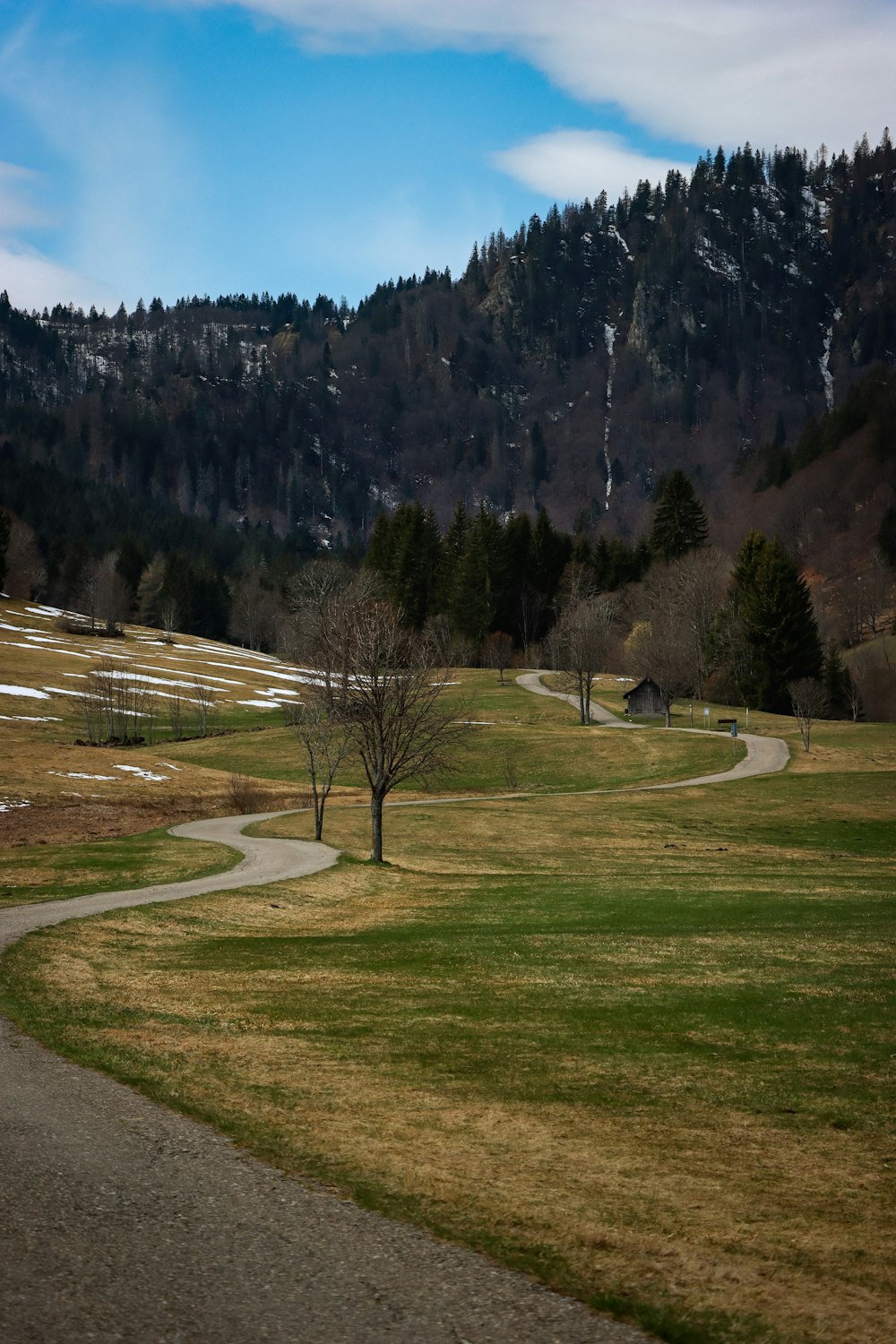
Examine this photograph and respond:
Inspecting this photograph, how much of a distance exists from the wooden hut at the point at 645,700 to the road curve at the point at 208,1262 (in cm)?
9063

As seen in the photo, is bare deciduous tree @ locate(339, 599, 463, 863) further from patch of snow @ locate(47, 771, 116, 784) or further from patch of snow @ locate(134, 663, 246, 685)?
patch of snow @ locate(134, 663, 246, 685)

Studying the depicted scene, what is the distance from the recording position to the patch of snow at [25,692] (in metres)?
93.6

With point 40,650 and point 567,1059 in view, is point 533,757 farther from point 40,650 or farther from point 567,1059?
point 567,1059

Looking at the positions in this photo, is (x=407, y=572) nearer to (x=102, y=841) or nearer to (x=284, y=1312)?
(x=102, y=841)

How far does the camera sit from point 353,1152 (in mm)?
8992

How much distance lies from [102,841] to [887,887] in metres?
26.7

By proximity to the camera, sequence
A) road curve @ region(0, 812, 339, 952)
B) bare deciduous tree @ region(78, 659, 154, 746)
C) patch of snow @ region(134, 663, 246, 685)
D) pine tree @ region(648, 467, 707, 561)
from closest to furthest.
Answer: road curve @ region(0, 812, 339, 952) → bare deciduous tree @ region(78, 659, 154, 746) → patch of snow @ region(134, 663, 246, 685) → pine tree @ region(648, 467, 707, 561)

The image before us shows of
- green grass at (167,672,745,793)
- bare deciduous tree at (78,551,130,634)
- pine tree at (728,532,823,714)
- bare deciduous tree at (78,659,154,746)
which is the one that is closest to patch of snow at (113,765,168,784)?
green grass at (167,672,745,793)

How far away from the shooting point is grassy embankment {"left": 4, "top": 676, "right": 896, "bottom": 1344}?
7.12m

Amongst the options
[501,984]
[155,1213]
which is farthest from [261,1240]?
[501,984]

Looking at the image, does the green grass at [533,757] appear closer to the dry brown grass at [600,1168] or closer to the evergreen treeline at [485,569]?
the evergreen treeline at [485,569]

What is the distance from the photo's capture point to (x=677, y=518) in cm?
13500

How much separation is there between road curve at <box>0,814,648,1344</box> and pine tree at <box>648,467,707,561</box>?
427 ft

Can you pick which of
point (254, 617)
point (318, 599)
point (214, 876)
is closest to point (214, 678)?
point (318, 599)
